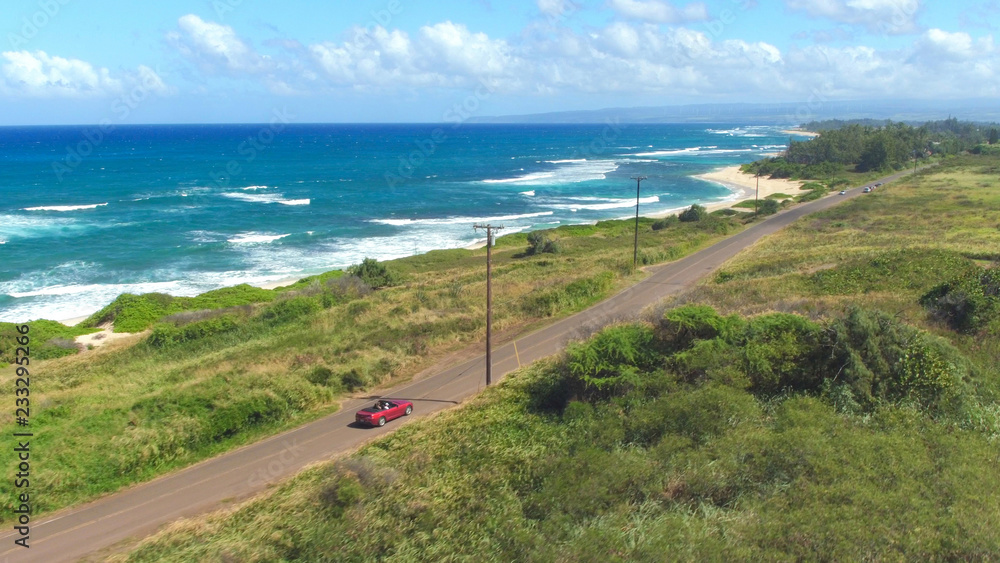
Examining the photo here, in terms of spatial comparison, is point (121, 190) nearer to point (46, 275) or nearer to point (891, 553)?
point (46, 275)

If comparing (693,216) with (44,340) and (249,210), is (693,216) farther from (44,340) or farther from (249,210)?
(44,340)

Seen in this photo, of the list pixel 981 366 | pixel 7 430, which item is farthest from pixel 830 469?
pixel 7 430

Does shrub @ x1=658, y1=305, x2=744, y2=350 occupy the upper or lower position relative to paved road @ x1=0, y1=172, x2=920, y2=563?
upper

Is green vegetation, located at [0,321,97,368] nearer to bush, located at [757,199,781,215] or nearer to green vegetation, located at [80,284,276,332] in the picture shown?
green vegetation, located at [80,284,276,332]

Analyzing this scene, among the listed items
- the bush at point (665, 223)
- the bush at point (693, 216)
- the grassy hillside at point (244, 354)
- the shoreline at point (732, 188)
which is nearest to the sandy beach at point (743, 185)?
the shoreline at point (732, 188)

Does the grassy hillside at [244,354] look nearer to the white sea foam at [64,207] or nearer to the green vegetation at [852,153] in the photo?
the white sea foam at [64,207]

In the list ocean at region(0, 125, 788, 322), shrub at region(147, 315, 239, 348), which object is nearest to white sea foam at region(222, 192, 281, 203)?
ocean at region(0, 125, 788, 322)
